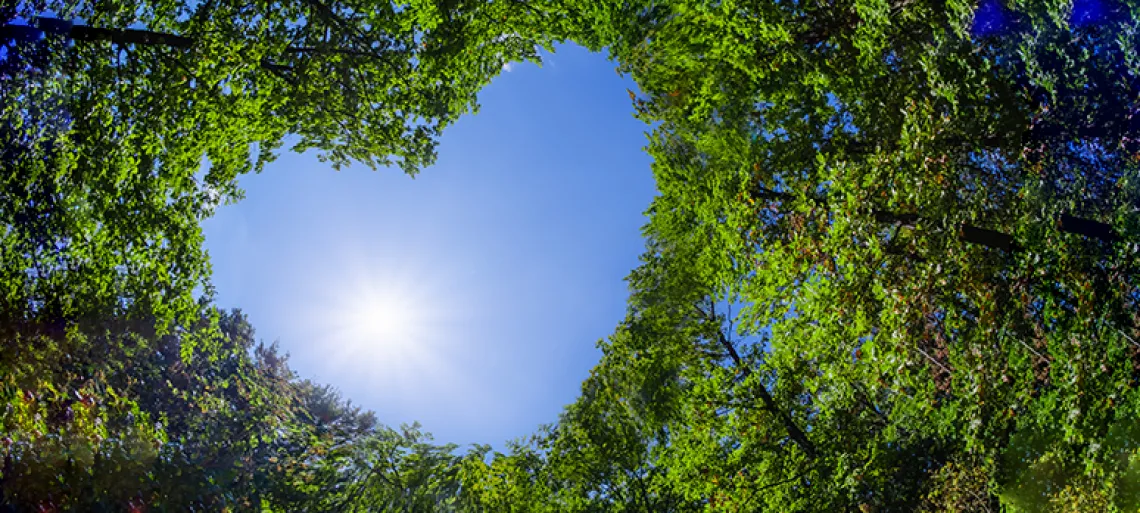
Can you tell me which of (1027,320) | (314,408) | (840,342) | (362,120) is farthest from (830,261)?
(314,408)

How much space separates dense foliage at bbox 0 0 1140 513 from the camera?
16.3ft

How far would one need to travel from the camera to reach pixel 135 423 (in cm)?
735

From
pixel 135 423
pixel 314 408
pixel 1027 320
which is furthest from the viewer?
pixel 314 408

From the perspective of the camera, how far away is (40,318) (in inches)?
265

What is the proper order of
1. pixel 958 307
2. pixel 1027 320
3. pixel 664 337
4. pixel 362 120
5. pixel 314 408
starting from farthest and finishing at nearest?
1. pixel 314 408
2. pixel 664 337
3. pixel 362 120
4. pixel 958 307
5. pixel 1027 320

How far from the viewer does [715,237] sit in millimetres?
7828

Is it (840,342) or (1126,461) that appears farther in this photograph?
(1126,461)

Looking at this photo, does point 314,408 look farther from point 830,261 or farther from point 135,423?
point 830,261

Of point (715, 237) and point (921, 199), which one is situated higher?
point (715, 237)

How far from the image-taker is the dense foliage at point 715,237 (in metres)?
4.96

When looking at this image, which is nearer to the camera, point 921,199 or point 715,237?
point 921,199

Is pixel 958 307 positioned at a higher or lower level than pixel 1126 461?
higher

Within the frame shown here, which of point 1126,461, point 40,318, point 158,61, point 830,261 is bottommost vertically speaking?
point 1126,461

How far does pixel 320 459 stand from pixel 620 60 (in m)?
8.78
